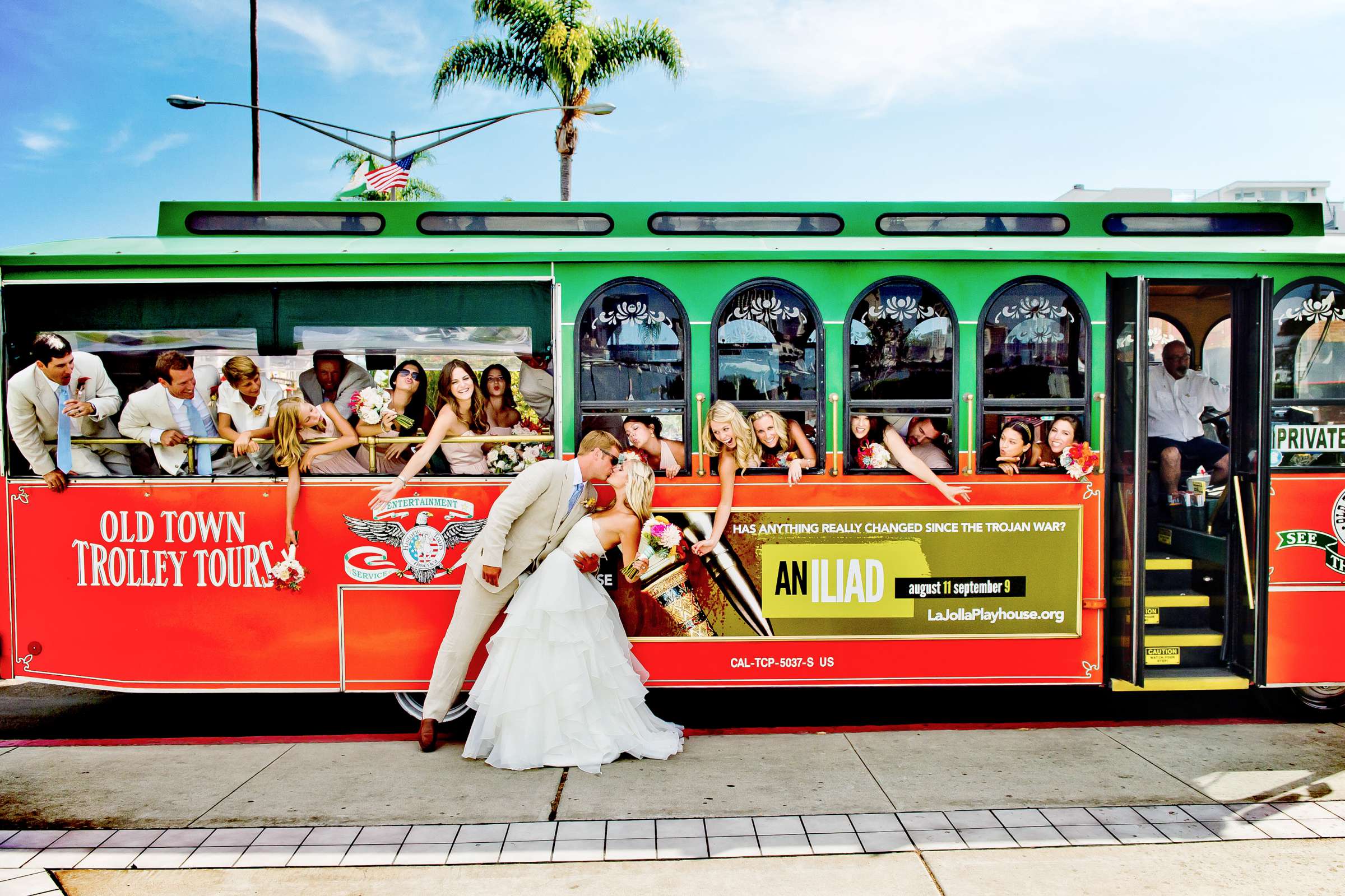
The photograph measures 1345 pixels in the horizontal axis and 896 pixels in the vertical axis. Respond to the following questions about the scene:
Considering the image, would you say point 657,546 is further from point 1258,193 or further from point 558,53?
point 1258,193

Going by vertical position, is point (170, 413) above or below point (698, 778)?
above

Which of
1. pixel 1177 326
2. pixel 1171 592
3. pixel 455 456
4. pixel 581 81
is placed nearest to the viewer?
pixel 455 456

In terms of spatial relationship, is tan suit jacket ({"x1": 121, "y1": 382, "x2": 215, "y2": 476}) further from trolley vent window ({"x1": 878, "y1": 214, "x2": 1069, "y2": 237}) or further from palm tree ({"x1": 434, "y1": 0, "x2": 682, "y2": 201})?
palm tree ({"x1": 434, "y1": 0, "x2": 682, "y2": 201})

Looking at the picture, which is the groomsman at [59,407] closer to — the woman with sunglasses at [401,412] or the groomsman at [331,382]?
the groomsman at [331,382]

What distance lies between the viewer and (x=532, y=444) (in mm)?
4938

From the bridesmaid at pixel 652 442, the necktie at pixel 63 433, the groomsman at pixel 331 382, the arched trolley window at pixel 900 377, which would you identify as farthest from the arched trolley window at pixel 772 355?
the necktie at pixel 63 433

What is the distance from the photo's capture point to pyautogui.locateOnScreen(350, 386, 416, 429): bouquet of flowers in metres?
4.90

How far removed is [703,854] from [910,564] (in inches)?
83.6

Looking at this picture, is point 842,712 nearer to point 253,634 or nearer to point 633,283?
point 633,283

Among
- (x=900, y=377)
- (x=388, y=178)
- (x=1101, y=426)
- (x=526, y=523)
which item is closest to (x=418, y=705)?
(x=526, y=523)

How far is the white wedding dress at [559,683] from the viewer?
455cm

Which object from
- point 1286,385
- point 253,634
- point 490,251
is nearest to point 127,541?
point 253,634

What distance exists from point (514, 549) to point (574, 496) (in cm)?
46

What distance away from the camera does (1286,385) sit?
5.00 m
